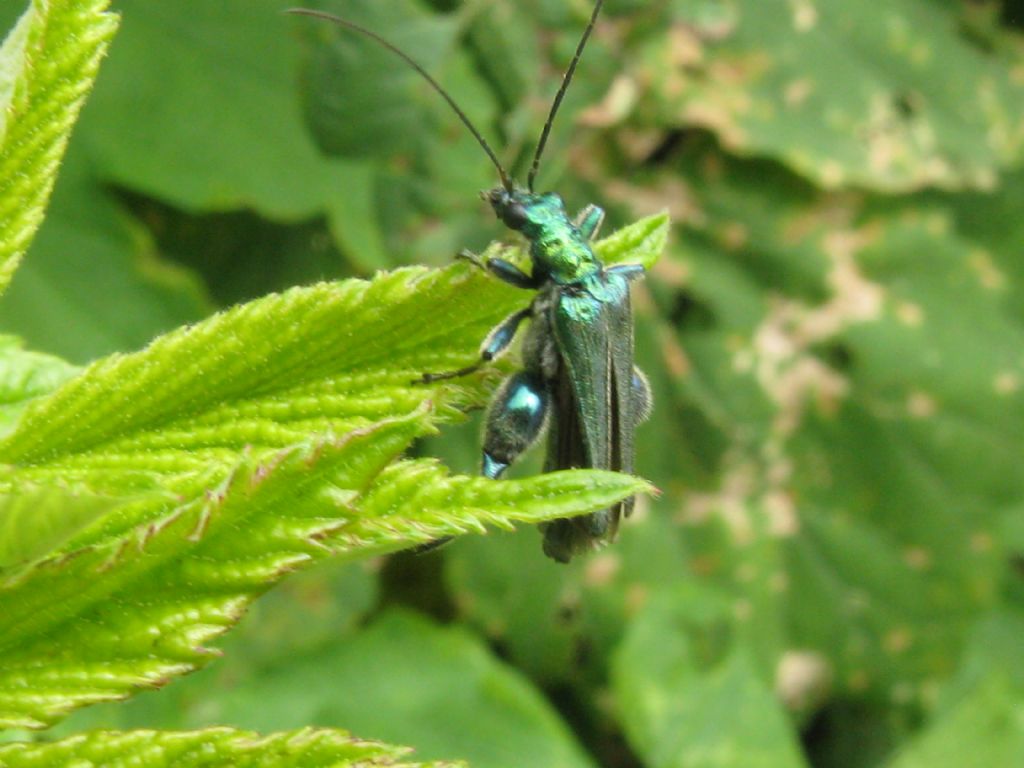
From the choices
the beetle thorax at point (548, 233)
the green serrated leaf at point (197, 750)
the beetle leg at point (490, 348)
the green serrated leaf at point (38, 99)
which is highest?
the green serrated leaf at point (38, 99)

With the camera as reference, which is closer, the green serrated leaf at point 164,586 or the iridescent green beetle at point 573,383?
the green serrated leaf at point 164,586

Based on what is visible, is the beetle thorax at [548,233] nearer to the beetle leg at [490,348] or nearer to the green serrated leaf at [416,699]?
the beetle leg at [490,348]

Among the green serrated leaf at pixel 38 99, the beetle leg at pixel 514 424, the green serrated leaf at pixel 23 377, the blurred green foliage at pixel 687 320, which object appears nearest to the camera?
the green serrated leaf at pixel 38 99

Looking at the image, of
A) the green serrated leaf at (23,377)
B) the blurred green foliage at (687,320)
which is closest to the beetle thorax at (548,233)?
the blurred green foliage at (687,320)

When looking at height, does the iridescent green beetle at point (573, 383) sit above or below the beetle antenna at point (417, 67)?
below

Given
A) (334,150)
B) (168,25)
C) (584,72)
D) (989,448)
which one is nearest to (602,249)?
(334,150)

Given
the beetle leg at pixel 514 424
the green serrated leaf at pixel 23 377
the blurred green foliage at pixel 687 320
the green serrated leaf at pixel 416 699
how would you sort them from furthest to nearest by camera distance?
1. the green serrated leaf at pixel 416 699
2. the blurred green foliage at pixel 687 320
3. the beetle leg at pixel 514 424
4. the green serrated leaf at pixel 23 377

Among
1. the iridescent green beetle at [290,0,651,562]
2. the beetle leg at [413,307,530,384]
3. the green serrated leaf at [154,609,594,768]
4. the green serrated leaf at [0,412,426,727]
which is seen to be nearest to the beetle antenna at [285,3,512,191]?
the iridescent green beetle at [290,0,651,562]

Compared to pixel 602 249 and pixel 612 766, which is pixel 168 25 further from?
pixel 612 766
